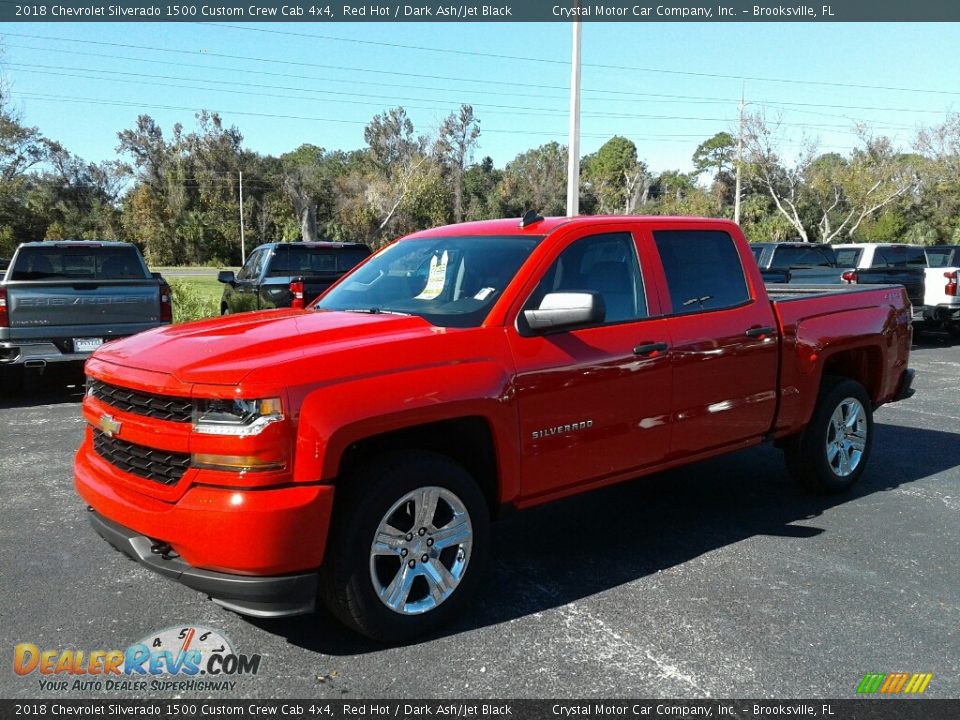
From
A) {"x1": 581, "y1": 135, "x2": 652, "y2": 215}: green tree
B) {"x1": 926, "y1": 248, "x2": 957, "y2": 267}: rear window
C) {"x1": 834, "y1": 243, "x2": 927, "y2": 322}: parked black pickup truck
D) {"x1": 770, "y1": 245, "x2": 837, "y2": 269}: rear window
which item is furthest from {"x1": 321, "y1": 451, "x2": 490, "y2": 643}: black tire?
{"x1": 581, "y1": 135, "x2": 652, "y2": 215}: green tree

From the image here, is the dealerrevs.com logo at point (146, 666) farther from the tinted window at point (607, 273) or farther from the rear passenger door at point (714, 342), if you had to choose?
the rear passenger door at point (714, 342)

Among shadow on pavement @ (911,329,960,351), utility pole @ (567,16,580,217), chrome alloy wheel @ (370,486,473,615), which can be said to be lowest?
shadow on pavement @ (911,329,960,351)

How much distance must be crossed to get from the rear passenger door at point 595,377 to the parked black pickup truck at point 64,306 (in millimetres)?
6453

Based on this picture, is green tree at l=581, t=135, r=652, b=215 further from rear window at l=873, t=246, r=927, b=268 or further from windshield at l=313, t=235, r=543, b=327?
windshield at l=313, t=235, r=543, b=327

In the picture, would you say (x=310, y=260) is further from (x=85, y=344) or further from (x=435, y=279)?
(x=435, y=279)

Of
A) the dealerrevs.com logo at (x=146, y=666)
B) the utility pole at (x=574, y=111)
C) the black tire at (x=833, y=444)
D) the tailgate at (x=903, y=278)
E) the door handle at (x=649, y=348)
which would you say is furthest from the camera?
the utility pole at (x=574, y=111)

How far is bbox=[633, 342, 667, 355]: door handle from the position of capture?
4227 millimetres

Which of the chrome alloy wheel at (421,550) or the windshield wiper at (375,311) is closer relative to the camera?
the chrome alloy wheel at (421,550)

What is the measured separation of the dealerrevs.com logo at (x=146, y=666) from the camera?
321 cm

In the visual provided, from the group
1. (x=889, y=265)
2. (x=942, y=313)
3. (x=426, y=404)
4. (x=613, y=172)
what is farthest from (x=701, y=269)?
(x=613, y=172)

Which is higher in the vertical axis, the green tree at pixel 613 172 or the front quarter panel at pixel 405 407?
the green tree at pixel 613 172

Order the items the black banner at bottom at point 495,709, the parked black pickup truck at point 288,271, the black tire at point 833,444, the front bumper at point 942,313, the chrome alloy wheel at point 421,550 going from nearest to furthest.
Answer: the black banner at bottom at point 495,709 < the chrome alloy wheel at point 421,550 < the black tire at point 833,444 < the parked black pickup truck at point 288,271 < the front bumper at point 942,313

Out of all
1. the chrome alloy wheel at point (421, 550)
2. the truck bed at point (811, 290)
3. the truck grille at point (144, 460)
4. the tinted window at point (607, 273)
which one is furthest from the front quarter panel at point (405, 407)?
the truck bed at point (811, 290)

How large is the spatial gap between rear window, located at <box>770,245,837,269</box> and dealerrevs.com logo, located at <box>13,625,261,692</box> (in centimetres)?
1418
